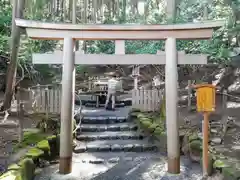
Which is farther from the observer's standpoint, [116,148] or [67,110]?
[116,148]

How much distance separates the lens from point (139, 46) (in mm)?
14578

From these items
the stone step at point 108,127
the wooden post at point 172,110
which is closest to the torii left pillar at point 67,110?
the wooden post at point 172,110

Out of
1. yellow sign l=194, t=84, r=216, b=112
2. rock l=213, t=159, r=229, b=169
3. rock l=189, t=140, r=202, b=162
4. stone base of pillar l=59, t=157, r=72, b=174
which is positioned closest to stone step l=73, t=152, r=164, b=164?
rock l=189, t=140, r=202, b=162

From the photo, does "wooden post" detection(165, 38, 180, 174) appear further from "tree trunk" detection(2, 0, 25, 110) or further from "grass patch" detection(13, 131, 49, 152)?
"tree trunk" detection(2, 0, 25, 110)

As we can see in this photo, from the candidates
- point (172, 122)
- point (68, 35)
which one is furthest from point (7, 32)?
point (172, 122)

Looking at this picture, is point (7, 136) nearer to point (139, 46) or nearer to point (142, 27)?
point (142, 27)

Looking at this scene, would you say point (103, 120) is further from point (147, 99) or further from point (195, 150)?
point (195, 150)

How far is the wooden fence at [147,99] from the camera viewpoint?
10.4 m

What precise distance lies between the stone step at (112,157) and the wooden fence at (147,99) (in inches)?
131

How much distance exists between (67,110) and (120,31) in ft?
5.90

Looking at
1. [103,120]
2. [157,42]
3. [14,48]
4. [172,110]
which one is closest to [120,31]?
[172,110]

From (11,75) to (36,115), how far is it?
1.50m

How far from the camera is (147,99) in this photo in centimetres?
1043

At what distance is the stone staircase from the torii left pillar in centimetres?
113
